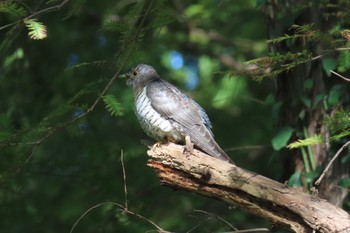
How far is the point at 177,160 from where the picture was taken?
4.13 metres

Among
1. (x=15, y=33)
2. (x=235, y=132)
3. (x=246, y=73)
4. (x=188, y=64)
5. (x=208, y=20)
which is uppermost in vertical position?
(x=15, y=33)

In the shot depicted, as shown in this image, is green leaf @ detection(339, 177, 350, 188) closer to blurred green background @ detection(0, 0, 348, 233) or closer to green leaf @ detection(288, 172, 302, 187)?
green leaf @ detection(288, 172, 302, 187)

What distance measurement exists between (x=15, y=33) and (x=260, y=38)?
5.73m

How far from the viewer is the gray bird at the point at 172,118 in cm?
520

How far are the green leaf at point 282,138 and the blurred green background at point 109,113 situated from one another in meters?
0.25

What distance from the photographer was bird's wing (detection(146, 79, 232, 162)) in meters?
5.14

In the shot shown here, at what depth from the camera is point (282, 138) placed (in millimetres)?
5074

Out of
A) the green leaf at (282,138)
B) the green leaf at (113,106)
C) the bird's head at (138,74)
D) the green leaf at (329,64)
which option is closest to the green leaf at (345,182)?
the green leaf at (282,138)

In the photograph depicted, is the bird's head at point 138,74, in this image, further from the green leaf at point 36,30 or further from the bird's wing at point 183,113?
the green leaf at point 36,30

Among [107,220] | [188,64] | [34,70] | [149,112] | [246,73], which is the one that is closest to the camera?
[246,73]

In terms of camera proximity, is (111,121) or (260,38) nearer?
(111,121)

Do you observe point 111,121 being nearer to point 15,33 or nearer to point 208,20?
point 208,20

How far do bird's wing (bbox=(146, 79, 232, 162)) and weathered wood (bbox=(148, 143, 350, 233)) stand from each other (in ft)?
3.03

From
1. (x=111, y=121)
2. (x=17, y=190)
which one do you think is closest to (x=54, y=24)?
(x=111, y=121)
